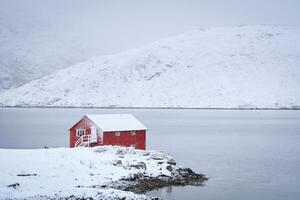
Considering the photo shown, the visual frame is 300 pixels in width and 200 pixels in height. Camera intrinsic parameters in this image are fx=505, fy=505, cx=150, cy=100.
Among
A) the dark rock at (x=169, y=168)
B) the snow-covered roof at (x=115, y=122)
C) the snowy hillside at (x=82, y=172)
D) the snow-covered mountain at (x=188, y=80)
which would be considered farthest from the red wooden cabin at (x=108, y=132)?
the snow-covered mountain at (x=188, y=80)

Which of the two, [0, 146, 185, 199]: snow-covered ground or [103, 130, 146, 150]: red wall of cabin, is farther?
[103, 130, 146, 150]: red wall of cabin

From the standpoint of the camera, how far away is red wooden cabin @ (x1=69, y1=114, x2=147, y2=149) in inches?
1929

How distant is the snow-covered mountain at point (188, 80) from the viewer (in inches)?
6388

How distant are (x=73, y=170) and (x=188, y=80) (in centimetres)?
13831

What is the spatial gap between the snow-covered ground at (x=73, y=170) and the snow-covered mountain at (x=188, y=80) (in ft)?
389

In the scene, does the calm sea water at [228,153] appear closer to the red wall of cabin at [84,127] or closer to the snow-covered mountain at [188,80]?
the red wall of cabin at [84,127]

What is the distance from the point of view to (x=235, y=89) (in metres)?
164

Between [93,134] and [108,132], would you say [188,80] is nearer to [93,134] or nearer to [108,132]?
[93,134]

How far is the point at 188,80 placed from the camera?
172 metres

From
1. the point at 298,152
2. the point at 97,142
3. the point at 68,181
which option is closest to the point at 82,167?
the point at 68,181

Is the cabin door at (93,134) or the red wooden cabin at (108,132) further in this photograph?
the cabin door at (93,134)

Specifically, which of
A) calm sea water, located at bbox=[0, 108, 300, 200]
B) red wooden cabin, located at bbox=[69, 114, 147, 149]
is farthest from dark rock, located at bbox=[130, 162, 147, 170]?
red wooden cabin, located at bbox=[69, 114, 147, 149]

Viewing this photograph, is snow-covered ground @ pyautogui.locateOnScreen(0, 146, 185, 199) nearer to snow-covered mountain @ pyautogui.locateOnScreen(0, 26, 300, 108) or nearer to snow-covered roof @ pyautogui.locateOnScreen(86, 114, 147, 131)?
snow-covered roof @ pyautogui.locateOnScreen(86, 114, 147, 131)

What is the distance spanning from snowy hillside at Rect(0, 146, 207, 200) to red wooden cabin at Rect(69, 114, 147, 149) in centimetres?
382
